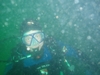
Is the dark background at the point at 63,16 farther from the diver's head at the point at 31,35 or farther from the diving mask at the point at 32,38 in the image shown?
the diving mask at the point at 32,38

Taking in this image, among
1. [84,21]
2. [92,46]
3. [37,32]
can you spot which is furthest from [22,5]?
[37,32]

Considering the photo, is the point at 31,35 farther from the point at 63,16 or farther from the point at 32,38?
the point at 63,16

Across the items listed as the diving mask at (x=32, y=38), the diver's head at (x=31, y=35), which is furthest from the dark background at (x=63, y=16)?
the diving mask at (x=32, y=38)

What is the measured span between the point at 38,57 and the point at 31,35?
98 centimetres

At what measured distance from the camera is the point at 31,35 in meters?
5.86

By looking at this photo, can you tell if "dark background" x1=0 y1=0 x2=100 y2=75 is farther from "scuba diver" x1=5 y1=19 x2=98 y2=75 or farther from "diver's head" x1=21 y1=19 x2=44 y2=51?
"scuba diver" x1=5 y1=19 x2=98 y2=75

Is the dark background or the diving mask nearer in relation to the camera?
the diving mask

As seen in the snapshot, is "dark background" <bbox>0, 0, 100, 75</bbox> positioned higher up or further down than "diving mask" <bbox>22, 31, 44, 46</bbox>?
further down

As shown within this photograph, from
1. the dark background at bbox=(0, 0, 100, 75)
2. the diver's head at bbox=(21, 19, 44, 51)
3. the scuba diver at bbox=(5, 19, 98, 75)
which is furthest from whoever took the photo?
the dark background at bbox=(0, 0, 100, 75)

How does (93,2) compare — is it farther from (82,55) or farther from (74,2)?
(82,55)

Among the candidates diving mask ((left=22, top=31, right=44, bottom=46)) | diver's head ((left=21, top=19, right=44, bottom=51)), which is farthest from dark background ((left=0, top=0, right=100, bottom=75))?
diving mask ((left=22, top=31, right=44, bottom=46))

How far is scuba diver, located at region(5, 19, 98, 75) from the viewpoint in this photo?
4.53 meters

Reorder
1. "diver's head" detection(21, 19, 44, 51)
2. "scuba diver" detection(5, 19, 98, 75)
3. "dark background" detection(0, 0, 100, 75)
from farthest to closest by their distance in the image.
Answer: "dark background" detection(0, 0, 100, 75) → "diver's head" detection(21, 19, 44, 51) → "scuba diver" detection(5, 19, 98, 75)

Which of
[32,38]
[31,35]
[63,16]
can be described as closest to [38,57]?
[32,38]
